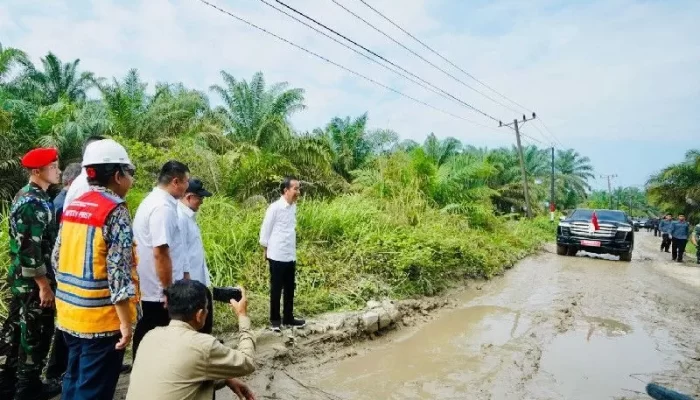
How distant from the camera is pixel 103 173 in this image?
8.61 feet

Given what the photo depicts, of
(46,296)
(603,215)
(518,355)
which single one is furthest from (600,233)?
(46,296)

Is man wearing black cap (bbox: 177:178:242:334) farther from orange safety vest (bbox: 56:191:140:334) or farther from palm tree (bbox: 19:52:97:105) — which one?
palm tree (bbox: 19:52:97:105)

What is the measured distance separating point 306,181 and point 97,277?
1186cm

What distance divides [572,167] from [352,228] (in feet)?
154

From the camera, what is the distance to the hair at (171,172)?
10.7 ft

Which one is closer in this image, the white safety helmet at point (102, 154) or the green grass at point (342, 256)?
the white safety helmet at point (102, 154)

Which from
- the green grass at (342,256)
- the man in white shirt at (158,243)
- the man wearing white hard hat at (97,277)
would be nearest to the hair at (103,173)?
the man wearing white hard hat at (97,277)

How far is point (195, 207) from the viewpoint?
152 inches

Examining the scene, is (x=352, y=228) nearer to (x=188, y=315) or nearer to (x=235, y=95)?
(x=188, y=315)

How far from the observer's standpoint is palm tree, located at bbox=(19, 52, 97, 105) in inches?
977

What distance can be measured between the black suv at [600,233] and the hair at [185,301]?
13.4m

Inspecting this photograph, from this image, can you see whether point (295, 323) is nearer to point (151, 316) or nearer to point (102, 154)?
point (151, 316)

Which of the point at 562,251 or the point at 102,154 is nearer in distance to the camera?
the point at 102,154

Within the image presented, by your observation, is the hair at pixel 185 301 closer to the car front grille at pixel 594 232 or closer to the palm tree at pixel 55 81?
the car front grille at pixel 594 232
